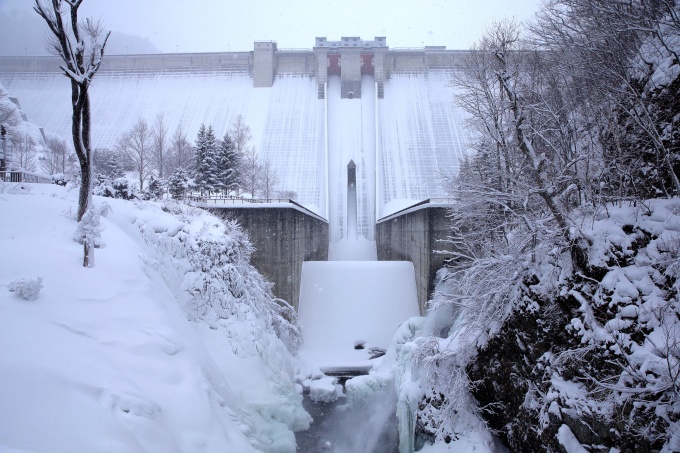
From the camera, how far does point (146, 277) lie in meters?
5.78

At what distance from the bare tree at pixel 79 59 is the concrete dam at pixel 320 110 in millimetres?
16539

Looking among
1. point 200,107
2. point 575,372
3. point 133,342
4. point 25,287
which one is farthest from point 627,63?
point 200,107

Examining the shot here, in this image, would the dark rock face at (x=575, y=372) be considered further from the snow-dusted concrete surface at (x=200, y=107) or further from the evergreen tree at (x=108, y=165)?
the snow-dusted concrete surface at (x=200, y=107)

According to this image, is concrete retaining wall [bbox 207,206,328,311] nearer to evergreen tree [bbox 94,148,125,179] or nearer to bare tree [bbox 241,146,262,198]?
bare tree [bbox 241,146,262,198]

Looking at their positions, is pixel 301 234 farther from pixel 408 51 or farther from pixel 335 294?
pixel 408 51

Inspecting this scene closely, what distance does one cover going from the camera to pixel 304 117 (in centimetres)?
3600

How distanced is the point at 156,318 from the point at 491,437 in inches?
199

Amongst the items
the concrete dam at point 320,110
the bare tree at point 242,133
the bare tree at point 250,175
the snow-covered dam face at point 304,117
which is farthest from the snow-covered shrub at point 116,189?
the bare tree at point 242,133

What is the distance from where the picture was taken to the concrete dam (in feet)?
96.4

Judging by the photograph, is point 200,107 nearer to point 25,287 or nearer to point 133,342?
point 25,287

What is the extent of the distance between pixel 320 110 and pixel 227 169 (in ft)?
61.0

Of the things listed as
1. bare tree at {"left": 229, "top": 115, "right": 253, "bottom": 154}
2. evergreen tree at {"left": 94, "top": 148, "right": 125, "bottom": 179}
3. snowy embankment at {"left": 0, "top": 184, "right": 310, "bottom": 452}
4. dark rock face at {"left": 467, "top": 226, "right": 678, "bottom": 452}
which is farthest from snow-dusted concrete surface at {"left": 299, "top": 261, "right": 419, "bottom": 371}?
bare tree at {"left": 229, "top": 115, "right": 253, "bottom": 154}

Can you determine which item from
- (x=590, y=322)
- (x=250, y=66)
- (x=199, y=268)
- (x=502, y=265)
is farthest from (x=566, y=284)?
(x=250, y=66)

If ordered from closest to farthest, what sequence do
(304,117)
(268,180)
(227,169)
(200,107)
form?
1. (227,169)
2. (268,180)
3. (304,117)
4. (200,107)
